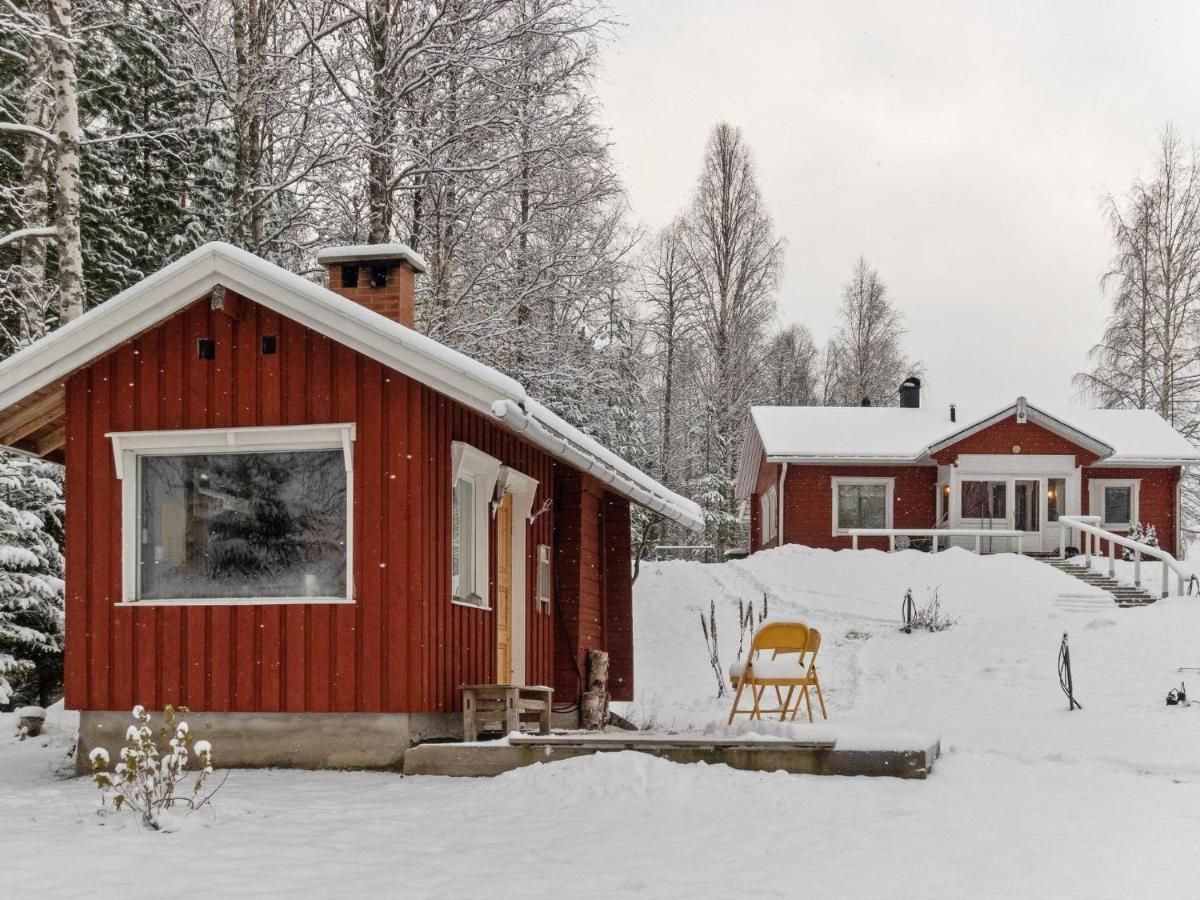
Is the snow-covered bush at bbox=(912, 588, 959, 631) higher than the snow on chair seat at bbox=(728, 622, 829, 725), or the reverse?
the snow on chair seat at bbox=(728, 622, 829, 725)

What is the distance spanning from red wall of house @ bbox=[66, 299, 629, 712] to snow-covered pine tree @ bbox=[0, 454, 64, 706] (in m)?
3.43

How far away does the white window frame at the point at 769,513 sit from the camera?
102 ft

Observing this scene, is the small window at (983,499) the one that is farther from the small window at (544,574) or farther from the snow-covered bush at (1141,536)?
the small window at (544,574)

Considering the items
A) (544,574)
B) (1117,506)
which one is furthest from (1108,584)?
(544,574)

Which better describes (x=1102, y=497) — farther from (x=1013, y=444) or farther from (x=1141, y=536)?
(x=1013, y=444)

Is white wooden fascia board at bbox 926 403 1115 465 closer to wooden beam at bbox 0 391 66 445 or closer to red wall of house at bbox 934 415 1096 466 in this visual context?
red wall of house at bbox 934 415 1096 466

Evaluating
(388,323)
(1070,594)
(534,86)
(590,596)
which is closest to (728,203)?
(1070,594)

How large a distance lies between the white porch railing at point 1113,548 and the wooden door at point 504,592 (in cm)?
1447

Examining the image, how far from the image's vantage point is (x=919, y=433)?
31453 mm

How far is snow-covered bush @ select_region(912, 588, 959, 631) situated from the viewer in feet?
68.1

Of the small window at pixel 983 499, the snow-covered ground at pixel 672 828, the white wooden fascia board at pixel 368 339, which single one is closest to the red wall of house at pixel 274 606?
the white wooden fascia board at pixel 368 339

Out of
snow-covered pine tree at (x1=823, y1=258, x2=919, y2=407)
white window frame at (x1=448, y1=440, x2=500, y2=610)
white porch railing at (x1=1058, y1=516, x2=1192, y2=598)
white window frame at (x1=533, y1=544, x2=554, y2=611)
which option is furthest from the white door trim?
snow-covered pine tree at (x1=823, y1=258, x2=919, y2=407)

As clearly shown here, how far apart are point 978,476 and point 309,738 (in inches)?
896

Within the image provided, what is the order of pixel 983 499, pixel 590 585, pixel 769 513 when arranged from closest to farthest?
1. pixel 590 585
2. pixel 983 499
3. pixel 769 513
